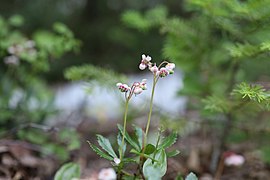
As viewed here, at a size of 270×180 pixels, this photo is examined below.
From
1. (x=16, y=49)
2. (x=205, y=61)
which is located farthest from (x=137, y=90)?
(x=16, y=49)

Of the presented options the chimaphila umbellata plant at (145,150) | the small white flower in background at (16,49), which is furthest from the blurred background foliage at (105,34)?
the chimaphila umbellata plant at (145,150)

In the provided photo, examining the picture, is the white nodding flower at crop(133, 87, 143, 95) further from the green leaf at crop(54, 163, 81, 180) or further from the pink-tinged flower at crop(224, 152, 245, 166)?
the pink-tinged flower at crop(224, 152, 245, 166)

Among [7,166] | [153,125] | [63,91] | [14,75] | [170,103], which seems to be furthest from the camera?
[63,91]

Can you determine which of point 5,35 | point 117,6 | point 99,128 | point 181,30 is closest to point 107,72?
point 181,30

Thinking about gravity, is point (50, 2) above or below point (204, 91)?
above

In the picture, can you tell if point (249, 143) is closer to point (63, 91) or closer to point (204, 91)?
point (204, 91)

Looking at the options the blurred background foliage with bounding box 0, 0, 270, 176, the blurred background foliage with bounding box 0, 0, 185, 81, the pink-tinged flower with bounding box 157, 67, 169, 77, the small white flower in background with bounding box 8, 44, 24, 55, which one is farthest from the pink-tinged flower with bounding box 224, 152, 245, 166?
the blurred background foliage with bounding box 0, 0, 185, 81

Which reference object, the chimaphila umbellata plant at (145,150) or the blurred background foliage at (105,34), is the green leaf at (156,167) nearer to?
the chimaphila umbellata plant at (145,150)
